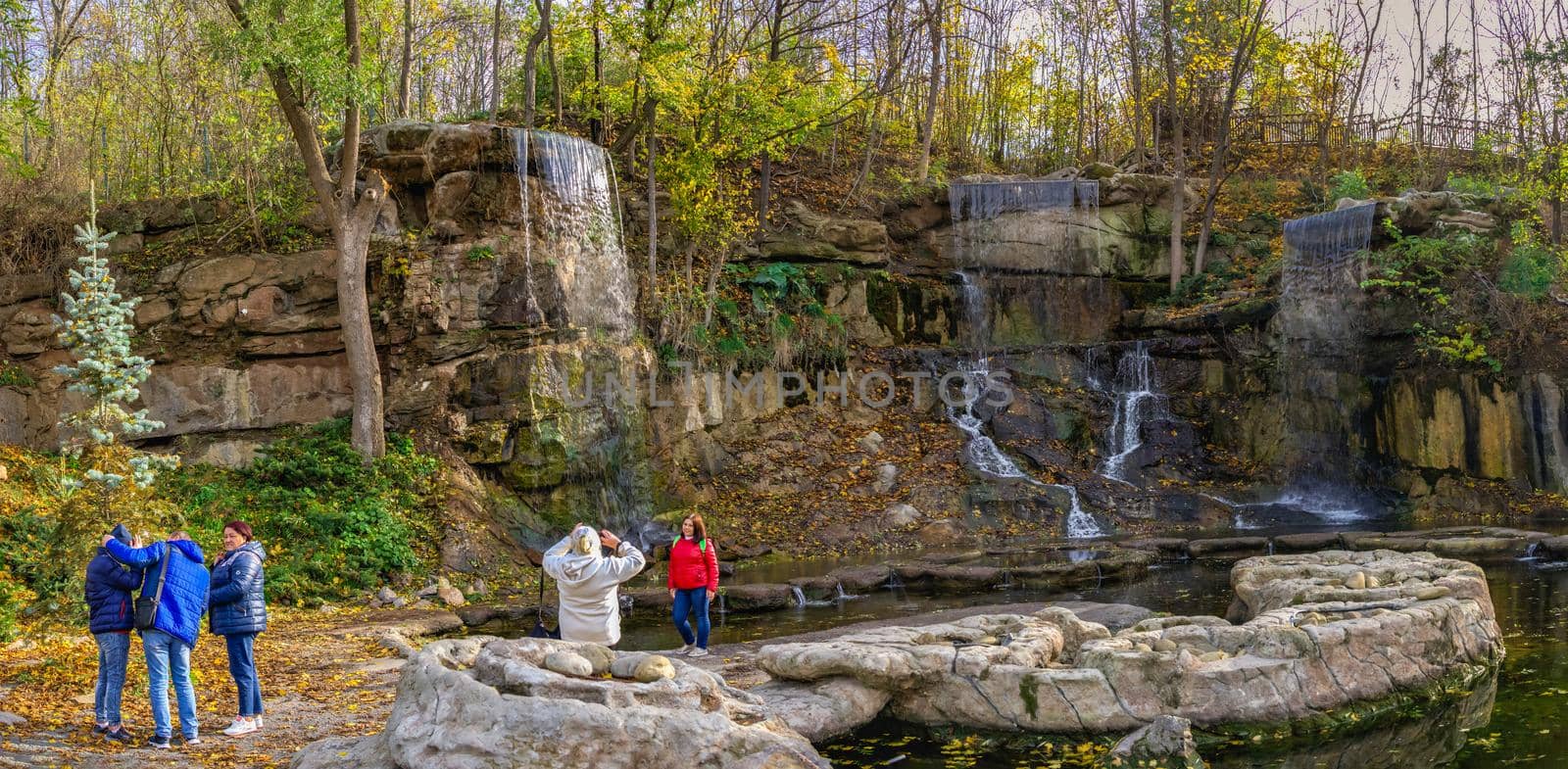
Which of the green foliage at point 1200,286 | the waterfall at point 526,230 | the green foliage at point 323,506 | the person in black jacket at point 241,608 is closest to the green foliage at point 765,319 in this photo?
the waterfall at point 526,230

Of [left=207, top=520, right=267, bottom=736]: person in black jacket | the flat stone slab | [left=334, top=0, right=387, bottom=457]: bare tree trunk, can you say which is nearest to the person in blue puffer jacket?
[left=207, top=520, right=267, bottom=736]: person in black jacket

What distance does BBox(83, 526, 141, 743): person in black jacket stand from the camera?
705 centimetres

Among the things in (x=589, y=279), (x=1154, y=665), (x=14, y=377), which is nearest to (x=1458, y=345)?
(x=589, y=279)

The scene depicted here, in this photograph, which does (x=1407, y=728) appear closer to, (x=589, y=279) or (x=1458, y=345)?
(x=589, y=279)

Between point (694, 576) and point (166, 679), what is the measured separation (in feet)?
13.8

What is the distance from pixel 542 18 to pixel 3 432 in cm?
1144

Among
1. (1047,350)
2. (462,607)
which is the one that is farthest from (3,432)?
(1047,350)

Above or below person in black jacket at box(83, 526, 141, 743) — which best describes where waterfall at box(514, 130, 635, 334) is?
above

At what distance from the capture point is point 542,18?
2072 cm

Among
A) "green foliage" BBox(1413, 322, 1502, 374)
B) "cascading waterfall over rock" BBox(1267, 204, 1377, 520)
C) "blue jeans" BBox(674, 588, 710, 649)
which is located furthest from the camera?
"cascading waterfall over rock" BBox(1267, 204, 1377, 520)

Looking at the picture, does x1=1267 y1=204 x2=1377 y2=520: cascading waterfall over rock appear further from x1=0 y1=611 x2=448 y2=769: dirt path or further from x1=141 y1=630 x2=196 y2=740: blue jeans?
x1=141 y1=630 x2=196 y2=740: blue jeans

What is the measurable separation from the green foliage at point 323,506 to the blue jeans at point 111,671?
6.47 m

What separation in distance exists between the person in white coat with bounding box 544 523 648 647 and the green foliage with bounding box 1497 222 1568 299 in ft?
64.0

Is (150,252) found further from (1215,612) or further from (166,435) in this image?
(1215,612)
